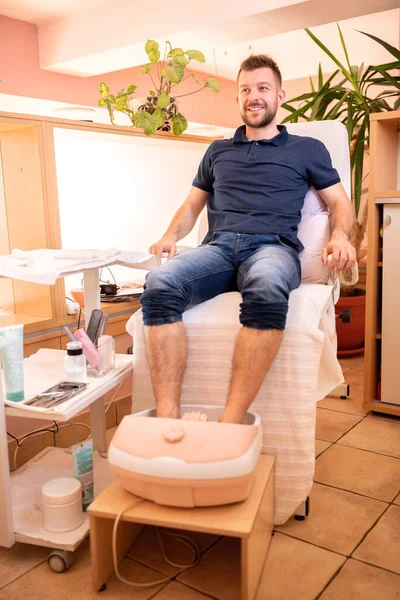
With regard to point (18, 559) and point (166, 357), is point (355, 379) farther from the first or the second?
point (18, 559)

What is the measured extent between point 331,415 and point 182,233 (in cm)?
88

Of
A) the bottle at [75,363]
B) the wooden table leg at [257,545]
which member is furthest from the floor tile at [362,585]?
the bottle at [75,363]

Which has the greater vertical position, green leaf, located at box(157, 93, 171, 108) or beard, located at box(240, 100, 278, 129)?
green leaf, located at box(157, 93, 171, 108)

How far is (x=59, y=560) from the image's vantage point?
4.04 ft

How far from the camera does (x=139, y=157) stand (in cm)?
255

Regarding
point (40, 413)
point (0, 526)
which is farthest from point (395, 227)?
point (0, 526)

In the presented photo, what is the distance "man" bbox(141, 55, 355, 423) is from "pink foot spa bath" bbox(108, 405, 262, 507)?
6.0 inches

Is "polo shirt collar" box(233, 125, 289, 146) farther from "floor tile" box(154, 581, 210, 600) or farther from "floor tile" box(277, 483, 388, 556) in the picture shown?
"floor tile" box(154, 581, 210, 600)

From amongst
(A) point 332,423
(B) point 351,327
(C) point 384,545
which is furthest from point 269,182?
(B) point 351,327

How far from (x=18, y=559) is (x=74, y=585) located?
17 cm

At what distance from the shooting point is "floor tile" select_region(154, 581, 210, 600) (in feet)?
3.79

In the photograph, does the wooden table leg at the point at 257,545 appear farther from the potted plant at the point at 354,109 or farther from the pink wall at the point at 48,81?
the pink wall at the point at 48,81

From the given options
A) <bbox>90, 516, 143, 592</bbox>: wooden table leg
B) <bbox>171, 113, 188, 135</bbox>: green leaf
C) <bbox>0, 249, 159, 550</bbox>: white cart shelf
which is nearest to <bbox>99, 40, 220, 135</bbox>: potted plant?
<bbox>171, 113, 188, 135</bbox>: green leaf

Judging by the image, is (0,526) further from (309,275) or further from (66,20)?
(66,20)
